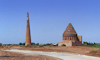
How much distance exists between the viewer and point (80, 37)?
6425 centimetres

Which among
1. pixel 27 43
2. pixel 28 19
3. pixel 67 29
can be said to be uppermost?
pixel 28 19

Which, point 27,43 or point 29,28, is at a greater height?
point 29,28

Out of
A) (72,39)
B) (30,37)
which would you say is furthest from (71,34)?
(30,37)

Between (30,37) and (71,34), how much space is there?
1609cm

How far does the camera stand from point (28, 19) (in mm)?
58625

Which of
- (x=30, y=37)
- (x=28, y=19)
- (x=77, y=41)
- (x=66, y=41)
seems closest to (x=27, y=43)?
(x=30, y=37)

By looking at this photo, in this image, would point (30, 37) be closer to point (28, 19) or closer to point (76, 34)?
point (28, 19)

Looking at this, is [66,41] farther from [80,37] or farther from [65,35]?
[80,37]

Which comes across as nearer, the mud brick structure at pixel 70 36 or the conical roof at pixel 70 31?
the mud brick structure at pixel 70 36

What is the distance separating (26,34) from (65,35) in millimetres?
15347

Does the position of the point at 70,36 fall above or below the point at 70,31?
below

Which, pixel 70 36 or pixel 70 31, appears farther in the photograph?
pixel 70 31

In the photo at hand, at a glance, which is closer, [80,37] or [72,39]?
[72,39]

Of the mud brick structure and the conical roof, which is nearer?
the mud brick structure
